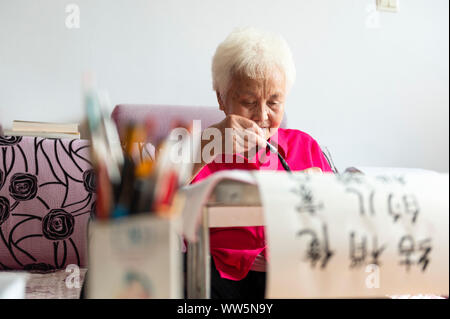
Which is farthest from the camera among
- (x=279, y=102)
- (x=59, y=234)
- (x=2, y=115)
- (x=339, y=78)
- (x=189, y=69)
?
(x=339, y=78)

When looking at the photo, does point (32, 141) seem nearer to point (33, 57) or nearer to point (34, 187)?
point (34, 187)

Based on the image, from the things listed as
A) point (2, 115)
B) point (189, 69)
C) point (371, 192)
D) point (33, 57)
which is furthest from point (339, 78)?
point (371, 192)

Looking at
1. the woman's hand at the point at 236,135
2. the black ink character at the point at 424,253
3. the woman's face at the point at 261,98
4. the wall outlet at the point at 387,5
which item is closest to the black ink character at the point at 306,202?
the black ink character at the point at 424,253

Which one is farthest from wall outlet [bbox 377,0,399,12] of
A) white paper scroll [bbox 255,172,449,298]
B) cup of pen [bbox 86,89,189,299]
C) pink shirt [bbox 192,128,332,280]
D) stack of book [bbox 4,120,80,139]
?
cup of pen [bbox 86,89,189,299]

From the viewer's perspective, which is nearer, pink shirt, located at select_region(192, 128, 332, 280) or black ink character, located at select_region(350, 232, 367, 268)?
black ink character, located at select_region(350, 232, 367, 268)

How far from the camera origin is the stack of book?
1.39m

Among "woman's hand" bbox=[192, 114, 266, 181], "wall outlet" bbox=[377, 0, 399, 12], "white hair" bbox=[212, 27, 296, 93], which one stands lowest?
"woman's hand" bbox=[192, 114, 266, 181]

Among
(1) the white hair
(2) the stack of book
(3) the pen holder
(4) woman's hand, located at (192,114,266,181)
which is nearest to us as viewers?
(3) the pen holder

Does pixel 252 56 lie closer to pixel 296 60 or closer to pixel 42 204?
pixel 42 204

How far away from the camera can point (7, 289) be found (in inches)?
13.4

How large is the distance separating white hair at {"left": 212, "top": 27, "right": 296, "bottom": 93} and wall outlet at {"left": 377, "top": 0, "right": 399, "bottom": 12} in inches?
51.2

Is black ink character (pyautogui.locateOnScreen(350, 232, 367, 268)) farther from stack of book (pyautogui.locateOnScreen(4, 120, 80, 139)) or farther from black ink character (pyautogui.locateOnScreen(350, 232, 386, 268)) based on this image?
stack of book (pyautogui.locateOnScreen(4, 120, 80, 139))

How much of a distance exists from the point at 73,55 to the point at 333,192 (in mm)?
1512

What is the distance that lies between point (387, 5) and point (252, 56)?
142 cm
